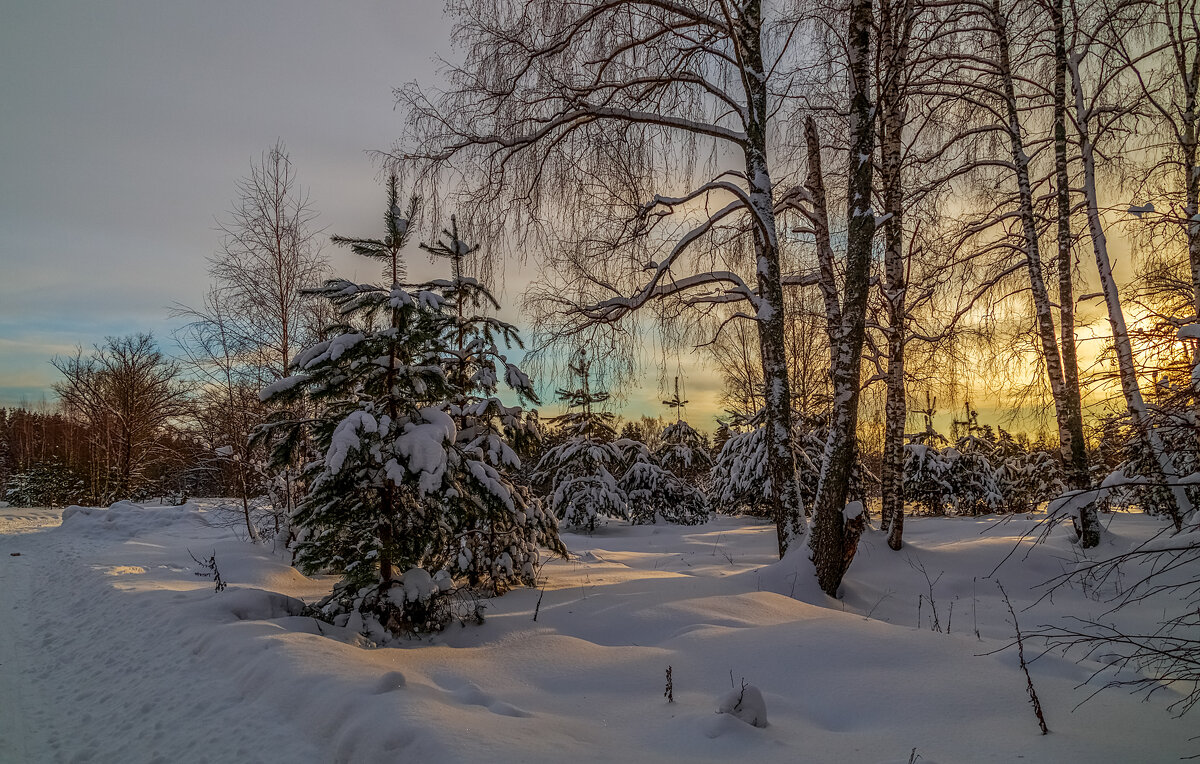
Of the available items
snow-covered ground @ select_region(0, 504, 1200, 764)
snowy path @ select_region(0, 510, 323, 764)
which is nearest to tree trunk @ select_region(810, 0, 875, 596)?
snow-covered ground @ select_region(0, 504, 1200, 764)

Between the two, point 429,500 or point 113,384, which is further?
point 113,384

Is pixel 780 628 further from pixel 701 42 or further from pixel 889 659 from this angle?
pixel 701 42

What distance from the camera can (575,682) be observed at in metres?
4.03

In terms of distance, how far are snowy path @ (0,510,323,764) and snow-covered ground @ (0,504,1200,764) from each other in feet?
0.06

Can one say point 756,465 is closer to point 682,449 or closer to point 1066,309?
point 682,449

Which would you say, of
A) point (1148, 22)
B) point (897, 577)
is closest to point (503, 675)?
point (897, 577)

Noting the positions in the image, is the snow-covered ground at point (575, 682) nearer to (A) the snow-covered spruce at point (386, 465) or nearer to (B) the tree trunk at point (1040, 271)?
(A) the snow-covered spruce at point (386, 465)

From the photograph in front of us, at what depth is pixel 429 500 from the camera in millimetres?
5062

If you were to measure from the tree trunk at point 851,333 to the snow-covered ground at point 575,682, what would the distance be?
61 cm

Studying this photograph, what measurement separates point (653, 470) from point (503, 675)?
11.9m

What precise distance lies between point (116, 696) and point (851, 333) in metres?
7.09

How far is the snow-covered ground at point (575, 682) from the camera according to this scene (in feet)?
9.82

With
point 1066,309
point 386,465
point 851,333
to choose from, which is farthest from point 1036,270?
point 386,465

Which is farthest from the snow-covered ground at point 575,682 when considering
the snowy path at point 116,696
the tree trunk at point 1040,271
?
the tree trunk at point 1040,271
